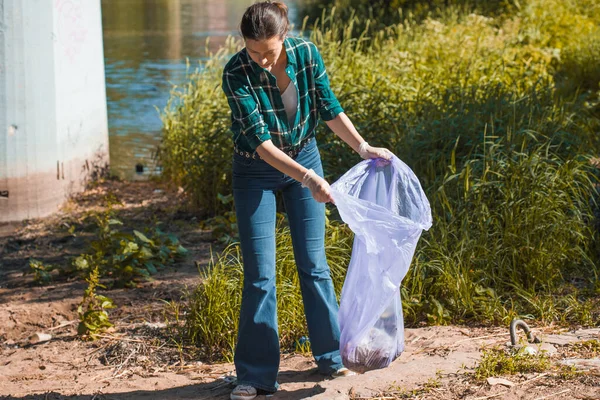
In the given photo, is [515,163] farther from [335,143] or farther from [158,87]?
[158,87]

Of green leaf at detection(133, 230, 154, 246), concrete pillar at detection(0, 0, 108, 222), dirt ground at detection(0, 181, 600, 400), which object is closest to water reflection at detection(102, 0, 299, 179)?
concrete pillar at detection(0, 0, 108, 222)

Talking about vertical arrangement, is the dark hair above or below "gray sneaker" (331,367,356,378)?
above

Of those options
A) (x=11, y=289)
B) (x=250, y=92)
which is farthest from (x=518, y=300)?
(x=11, y=289)

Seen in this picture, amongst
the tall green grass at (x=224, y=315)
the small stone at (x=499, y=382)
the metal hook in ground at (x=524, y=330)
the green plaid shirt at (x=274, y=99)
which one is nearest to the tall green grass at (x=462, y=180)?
the tall green grass at (x=224, y=315)

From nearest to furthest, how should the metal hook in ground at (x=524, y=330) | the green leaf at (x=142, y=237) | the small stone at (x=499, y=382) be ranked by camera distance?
the small stone at (x=499, y=382) < the metal hook in ground at (x=524, y=330) < the green leaf at (x=142, y=237)

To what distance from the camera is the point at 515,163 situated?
5.02 metres

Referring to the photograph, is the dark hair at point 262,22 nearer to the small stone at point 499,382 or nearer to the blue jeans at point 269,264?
the blue jeans at point 269,264

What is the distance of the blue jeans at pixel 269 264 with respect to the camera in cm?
329

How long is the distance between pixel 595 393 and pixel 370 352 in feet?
3.02

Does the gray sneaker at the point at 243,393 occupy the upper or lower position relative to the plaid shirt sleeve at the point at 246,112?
lower

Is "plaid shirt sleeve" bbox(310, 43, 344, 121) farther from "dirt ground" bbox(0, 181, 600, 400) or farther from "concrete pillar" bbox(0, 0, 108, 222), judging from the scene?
"concrete pillar" bbox(0, 0, 108, 222)

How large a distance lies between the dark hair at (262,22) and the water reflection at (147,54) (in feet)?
16.5

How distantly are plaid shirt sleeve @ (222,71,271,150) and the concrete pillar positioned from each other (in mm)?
3454

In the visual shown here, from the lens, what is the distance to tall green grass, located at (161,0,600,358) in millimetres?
4344
